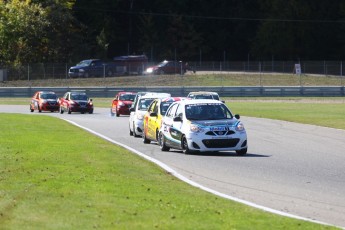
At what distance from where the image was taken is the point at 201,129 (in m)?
24.1

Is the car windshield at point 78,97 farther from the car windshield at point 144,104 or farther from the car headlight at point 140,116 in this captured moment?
the car headlight at point 140,116

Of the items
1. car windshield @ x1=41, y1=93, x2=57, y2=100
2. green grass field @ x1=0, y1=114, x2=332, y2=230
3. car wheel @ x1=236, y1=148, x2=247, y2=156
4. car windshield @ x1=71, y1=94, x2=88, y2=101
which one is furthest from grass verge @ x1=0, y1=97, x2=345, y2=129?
green grass field @ x1=0, y1=114, x2=332, y2=230

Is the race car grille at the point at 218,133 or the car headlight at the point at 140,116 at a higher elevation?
the car headlight at the point at 140,116

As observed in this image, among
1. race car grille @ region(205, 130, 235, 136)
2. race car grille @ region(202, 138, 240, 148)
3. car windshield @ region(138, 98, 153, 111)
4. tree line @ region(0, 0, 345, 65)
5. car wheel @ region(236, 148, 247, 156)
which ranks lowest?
car wheel @ region(236, 148, 247, 156)

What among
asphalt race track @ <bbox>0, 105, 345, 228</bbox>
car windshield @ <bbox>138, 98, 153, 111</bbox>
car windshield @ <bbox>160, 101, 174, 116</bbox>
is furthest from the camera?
car windshield @ <bbox>138, 98, 153, 111</bbox>

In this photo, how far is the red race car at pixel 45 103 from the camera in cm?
5772

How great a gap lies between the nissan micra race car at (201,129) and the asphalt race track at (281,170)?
29 centimetres

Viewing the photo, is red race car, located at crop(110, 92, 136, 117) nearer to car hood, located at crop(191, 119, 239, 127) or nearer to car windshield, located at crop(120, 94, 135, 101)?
car windshield, located at crop(120, 94, 135, 101)

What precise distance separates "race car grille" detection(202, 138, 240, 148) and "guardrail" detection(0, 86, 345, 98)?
48602 millimetres

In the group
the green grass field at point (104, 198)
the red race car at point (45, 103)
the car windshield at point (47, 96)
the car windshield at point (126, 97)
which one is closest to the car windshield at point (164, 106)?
the green grass field at point (104, 198)

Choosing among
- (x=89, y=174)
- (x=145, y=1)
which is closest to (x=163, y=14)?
(x=145, y=1)

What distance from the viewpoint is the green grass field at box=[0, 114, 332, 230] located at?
11.1m

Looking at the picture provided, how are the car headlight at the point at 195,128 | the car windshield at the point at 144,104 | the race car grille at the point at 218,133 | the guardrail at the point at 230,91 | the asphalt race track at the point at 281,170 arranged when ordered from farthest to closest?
1. the guardrail at the point at 230,91
2. the car windshield at the point at 144,104
3. the car headlight at the point at 195,128
4. the race car grille at the point at 218,133
5. the asphalt race track at the point at 281,170

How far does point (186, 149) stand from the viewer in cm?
2416
